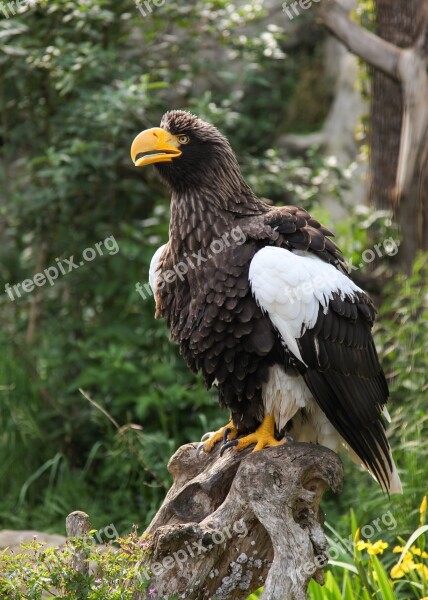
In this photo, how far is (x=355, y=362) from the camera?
3.16 m

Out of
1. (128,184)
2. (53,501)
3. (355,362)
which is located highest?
(355,362)

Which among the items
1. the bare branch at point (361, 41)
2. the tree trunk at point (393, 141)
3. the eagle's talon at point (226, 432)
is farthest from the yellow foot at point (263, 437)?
the bare branch at point (361, 41)

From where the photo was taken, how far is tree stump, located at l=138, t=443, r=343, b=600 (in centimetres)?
265

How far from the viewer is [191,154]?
3.22 metres

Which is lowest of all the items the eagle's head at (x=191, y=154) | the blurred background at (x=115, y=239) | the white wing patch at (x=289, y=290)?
the blurred background at (x=115, y=239)

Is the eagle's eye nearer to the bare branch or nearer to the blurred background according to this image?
the blurred background

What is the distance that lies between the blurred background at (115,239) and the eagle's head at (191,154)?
4.74 ft

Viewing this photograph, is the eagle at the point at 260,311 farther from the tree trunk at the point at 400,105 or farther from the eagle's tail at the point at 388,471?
the tree trunk at the point at 400,105

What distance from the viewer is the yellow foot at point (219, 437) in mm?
3326

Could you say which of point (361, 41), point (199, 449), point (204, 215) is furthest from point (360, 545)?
point (361, 41)

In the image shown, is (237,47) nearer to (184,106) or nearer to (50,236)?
(184,106)

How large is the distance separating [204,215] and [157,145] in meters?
0.33

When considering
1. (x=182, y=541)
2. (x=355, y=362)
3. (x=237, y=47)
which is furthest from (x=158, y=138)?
(x=237, y=47)

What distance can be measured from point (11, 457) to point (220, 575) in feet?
8.64
